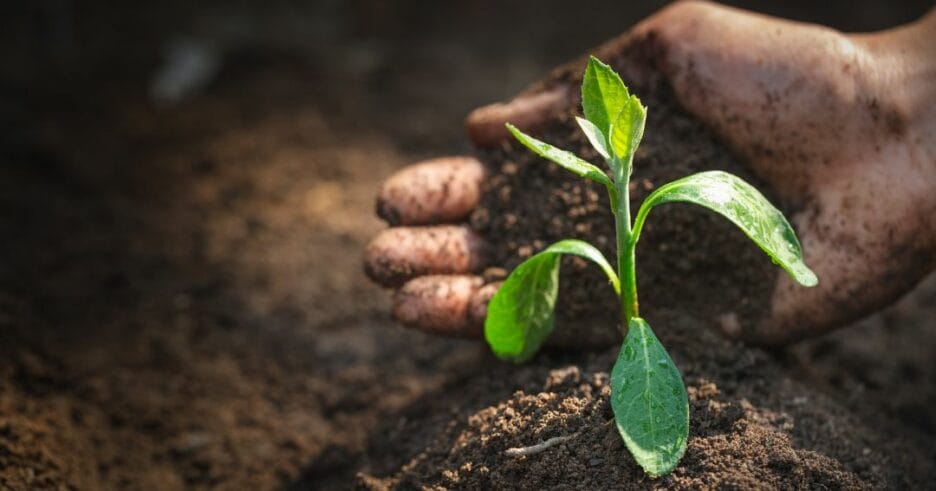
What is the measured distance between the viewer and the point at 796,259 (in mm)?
1251

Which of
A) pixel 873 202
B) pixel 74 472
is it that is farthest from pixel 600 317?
pixel 74 472

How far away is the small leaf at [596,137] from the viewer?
4.32 ft

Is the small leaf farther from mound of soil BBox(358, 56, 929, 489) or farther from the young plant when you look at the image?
mound of soil BBox(358, 56, 929, 489)

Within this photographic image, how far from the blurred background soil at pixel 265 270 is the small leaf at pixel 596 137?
466 mm

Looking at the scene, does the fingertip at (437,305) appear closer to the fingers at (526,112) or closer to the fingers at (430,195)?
the fingers at (430,195)

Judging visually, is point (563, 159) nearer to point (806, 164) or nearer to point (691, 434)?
point (691, 434)

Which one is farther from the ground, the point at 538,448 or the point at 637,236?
the point at 637,236

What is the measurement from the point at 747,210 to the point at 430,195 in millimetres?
812

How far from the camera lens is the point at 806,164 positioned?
1742mm

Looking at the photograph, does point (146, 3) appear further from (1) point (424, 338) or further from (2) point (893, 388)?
(2) point (893, 388)

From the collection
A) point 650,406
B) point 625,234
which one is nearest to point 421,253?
point 625,234

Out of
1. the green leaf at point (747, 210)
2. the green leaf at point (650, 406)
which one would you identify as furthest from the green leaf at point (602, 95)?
the green leaf at point (650, 406)

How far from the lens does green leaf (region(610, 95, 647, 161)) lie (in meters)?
1.25

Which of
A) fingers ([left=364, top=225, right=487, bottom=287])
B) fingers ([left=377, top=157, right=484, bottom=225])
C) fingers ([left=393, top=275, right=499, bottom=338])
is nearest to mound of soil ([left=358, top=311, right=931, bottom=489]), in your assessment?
fingers ([left=393, top=275, right=499, bottom=338])
